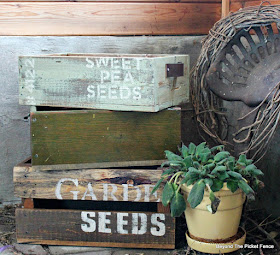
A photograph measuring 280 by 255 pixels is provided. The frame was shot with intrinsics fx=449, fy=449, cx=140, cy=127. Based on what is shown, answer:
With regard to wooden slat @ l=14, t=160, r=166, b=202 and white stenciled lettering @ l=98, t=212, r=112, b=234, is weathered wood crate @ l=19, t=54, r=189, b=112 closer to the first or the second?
wooden slat @ l=14, t=160, r=166, b=202

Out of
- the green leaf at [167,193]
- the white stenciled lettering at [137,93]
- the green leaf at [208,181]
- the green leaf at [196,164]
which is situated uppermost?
the white stenciled lettering at [137,93]

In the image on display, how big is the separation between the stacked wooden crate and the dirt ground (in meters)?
0.20

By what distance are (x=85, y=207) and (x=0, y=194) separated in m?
0.80

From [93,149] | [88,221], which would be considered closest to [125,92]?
[93,149]

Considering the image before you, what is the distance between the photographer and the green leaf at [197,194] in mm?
1902

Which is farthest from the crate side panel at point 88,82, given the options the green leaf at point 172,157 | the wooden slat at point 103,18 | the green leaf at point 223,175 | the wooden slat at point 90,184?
the wooden slat at point 103,18

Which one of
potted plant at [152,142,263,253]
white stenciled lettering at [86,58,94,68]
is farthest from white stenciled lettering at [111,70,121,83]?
potted plant at [152,142,263,253]

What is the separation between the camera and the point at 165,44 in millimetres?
2885

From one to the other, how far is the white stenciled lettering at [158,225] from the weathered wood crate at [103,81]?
0.53 meters

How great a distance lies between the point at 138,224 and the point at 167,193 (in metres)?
0.31

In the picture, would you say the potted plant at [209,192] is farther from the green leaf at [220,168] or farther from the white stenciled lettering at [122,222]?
the white stenciled lettering at [122,222]

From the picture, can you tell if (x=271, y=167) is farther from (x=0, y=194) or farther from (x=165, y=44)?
(x=0, y=194)

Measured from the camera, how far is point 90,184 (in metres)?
2.24

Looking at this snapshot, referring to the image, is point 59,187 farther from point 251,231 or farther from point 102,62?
point 251,231
